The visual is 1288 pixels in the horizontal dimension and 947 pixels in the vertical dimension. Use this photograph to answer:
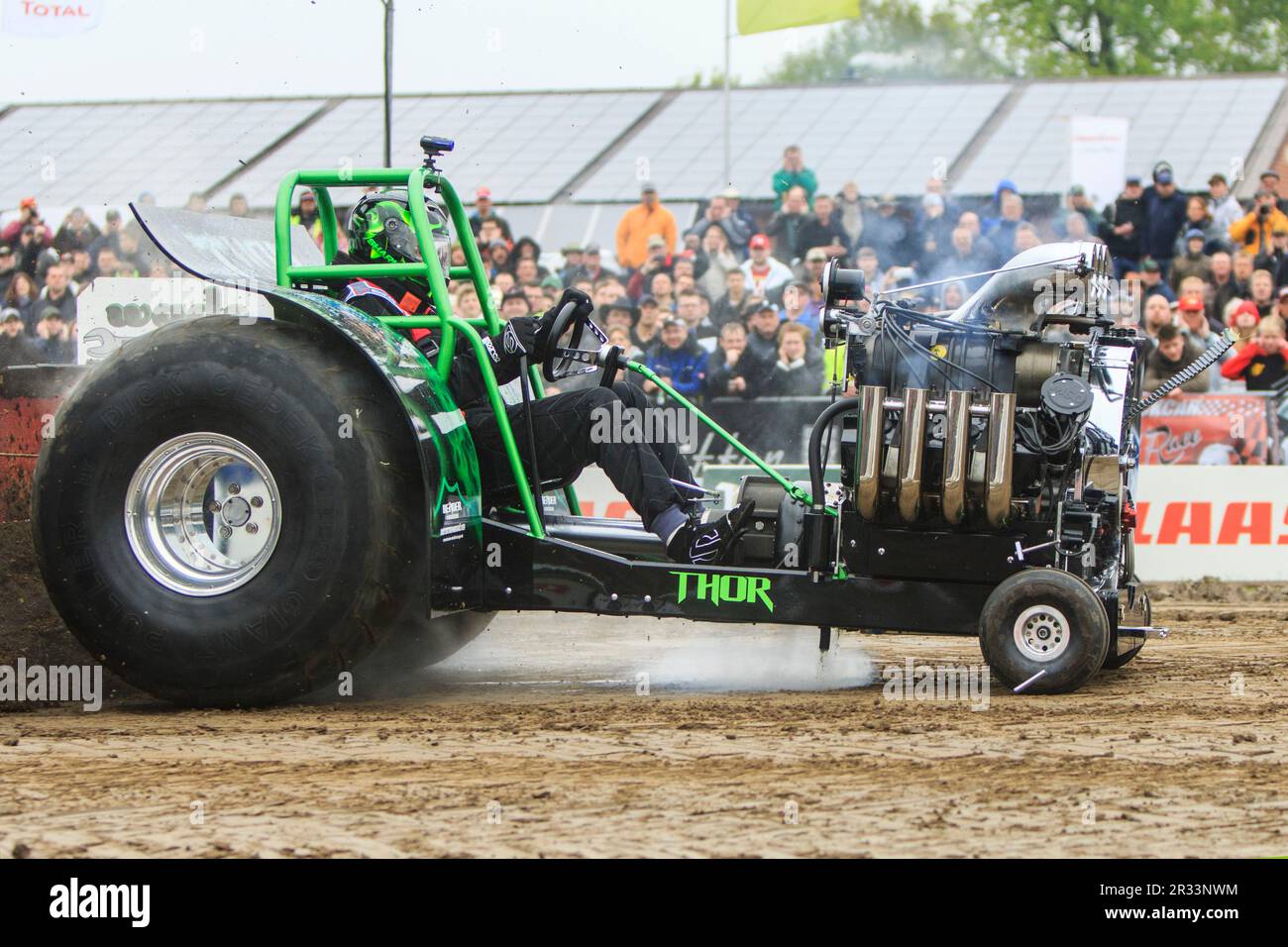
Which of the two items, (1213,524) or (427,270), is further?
(1213,524)

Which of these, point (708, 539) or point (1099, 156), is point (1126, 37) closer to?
point (1099, 156)

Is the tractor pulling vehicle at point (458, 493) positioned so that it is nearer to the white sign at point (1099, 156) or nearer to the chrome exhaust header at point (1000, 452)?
the chrome exhaust header at point (1000, 452)

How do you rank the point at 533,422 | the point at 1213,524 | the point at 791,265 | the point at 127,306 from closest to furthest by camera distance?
the point at 533,422
the point at 127,306
the point at 1213,524
the point at 791,265

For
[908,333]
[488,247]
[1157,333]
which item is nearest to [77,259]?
[488,247]

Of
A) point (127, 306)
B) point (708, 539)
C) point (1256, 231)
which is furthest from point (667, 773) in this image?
point (1256, 231)

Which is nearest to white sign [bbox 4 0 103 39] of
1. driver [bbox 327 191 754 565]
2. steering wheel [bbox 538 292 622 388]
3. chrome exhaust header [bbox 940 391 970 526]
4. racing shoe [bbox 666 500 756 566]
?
driver [bbox 327 191 754 565]

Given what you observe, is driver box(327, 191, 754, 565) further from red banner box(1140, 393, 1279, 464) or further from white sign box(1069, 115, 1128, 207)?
white sign box(1069, 115, 1128, 207)

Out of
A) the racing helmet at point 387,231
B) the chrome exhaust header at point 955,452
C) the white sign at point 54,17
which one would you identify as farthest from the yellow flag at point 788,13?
the chrome exhaust header at point 955,452

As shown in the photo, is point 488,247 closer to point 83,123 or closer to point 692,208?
point 692,208

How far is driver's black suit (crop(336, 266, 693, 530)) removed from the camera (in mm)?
6121

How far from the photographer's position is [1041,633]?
19.1 ft

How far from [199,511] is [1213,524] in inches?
289

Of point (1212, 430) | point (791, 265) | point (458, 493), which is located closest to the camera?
point (458, 493)

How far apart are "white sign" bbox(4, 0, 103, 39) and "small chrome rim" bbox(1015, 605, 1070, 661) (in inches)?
276
